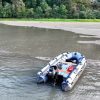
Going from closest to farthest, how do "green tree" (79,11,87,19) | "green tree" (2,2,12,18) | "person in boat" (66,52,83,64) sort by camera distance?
"person in boat" (66,52,83,64), "green tree" (2,2,12,18), "green tree" (79,11,87,19)

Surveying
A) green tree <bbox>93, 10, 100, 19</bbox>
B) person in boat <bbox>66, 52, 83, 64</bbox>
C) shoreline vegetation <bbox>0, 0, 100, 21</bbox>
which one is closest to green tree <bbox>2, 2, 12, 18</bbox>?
shoreline vegetation <bbox>0, 0, 100, 21</bbox>

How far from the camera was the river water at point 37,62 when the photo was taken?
2488 centimetres

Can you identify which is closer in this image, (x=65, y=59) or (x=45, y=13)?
(x=65, y=59)

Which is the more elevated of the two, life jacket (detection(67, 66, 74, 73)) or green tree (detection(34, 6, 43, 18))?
life jacket (detection(67, 66, 74, 73))

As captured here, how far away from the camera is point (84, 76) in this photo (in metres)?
29.5

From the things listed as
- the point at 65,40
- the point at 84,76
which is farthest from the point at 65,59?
the point at 65,40

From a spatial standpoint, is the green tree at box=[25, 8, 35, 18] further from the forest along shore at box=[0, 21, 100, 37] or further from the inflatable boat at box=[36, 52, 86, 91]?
the inflatable boat at box=[36, 52, 86, 91]

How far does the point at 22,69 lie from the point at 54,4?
184ft

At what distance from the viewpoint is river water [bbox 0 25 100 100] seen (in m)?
24.9

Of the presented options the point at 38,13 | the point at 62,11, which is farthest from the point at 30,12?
the point at 62,11

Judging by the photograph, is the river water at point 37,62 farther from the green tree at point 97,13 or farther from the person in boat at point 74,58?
the green tree at point 97,13

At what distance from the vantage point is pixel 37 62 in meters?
34.0

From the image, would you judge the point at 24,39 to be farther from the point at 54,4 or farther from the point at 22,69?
the point at 54,4

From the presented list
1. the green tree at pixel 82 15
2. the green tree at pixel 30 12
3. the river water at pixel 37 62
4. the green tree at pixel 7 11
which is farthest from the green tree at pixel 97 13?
the river water at pixel 37 62
